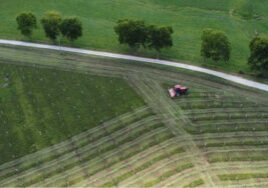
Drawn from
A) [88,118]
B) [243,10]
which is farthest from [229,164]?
[243,10]

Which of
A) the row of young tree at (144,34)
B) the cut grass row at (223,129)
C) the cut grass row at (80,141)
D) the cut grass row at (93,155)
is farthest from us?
the row of young tree at (144,34)

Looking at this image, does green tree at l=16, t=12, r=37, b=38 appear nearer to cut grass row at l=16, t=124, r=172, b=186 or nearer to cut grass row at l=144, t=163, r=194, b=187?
cut grass row at l=16, t=124, r=172, b=186

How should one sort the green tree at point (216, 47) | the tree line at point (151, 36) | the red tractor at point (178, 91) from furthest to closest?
the green tree at point (216, 47) < the tree line at point (151, 36) < the red tractor at point (178, 91)

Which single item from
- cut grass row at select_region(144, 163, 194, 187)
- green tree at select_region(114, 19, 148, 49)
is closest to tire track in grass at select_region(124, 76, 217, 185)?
cut grass row at select_region(144, 163, 194, 187)

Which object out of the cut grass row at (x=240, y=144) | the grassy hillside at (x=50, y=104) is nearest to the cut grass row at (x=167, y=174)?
the cut grass row at (x=240, y=144)

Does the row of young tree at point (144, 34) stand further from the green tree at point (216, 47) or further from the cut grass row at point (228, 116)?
the cut grass row at point (228, 116)

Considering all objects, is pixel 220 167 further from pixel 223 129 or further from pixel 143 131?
pixel 143 131

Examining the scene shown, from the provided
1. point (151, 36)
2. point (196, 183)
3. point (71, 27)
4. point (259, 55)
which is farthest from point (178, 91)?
point (71, 27)
